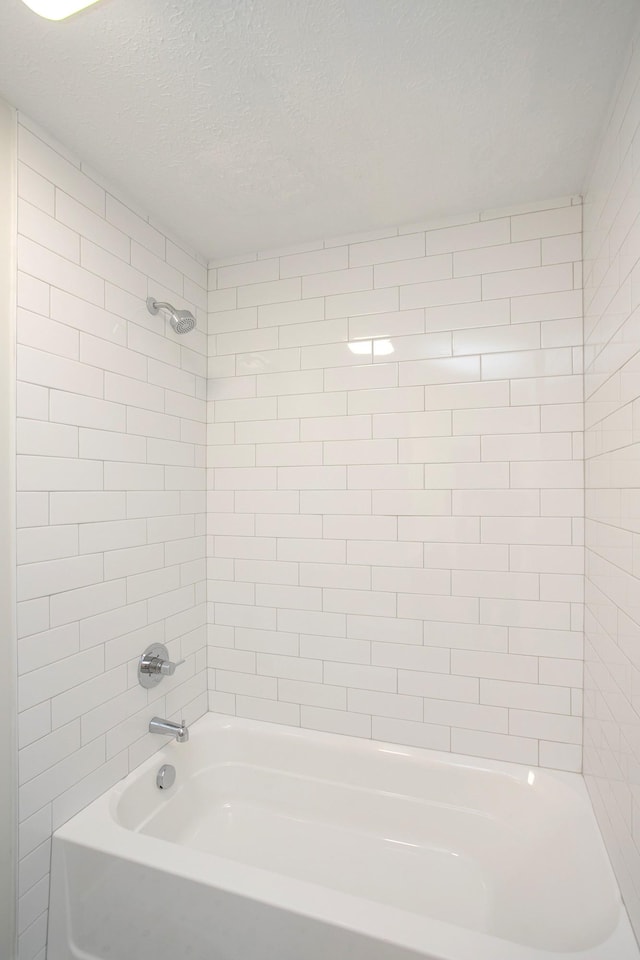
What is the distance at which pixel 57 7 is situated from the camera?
0.88 m

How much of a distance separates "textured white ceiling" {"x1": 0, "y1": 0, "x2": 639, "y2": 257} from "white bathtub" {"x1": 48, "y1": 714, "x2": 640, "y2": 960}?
6.64 ft

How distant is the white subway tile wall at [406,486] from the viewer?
1.75 m

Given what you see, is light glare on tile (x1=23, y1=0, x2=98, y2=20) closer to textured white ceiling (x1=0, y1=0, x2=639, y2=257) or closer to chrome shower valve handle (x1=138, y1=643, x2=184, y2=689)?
textured white ceiling (x1=0, y1=0, x2=639, y2=257)

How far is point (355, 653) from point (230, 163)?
1839 millimetres

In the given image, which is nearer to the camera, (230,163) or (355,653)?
(230,163)

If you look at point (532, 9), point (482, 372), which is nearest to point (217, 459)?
point (482, 372)

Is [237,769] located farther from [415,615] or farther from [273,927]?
[415,615]

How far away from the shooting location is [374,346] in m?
1.96

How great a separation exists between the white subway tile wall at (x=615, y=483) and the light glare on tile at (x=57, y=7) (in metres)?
1.16

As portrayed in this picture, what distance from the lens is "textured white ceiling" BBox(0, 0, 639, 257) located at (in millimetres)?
1066

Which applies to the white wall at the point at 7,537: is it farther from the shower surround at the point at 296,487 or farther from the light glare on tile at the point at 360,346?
the light glare on tile at the point at 360,346

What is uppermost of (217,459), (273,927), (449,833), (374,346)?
(374,346)

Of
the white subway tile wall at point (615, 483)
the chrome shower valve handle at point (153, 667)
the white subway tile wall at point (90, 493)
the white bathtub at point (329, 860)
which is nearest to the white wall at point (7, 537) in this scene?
the white subway tile wall at point (90, 493)

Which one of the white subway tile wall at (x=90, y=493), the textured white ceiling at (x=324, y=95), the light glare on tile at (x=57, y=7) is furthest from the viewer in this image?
the white subway tile wall at (x=90, y=493)
